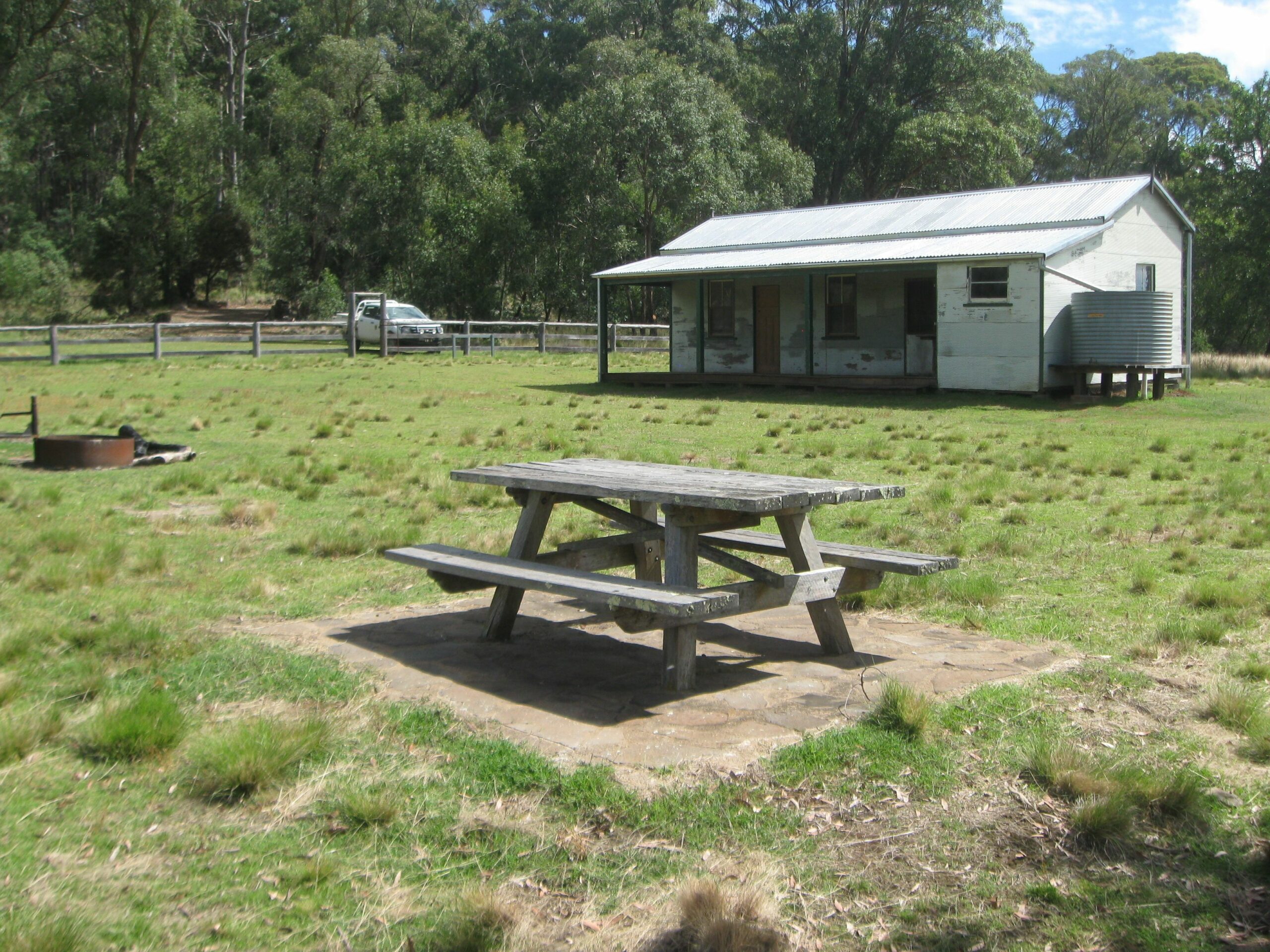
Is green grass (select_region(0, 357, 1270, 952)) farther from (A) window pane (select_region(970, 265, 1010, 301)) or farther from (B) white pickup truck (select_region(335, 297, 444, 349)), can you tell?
(B) white pickup truck (select_region(335, 297, 444, 349))

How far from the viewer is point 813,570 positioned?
582cm

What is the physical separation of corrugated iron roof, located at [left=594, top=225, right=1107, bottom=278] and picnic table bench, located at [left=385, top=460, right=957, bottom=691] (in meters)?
17.5

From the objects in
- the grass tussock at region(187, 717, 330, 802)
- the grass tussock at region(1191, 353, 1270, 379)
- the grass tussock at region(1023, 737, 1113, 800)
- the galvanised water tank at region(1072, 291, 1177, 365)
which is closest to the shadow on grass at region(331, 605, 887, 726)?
the grass tussock at region(187, 717, 330, 802)

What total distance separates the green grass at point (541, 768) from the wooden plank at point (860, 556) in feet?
2.26

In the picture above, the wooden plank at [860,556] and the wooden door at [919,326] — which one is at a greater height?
the wooden door at [919,326]

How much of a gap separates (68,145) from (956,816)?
206ft

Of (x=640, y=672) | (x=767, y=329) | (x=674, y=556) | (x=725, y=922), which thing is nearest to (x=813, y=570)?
(x=674, y=556)

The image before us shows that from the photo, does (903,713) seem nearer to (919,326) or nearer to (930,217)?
(919,326)

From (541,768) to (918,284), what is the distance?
23.2 meters

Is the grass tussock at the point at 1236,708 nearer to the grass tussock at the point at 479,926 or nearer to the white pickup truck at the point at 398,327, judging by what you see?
the grass tussock at the point at 479,926

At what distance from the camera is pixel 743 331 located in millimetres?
29328

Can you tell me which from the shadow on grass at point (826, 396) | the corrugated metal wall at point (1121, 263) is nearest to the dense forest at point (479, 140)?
the corrugated metal wall at point (1121, 263)

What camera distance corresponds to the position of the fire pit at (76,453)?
11883 millimetres

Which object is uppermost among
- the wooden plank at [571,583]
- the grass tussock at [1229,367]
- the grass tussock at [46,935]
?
the grass tussock at [1229,367]
